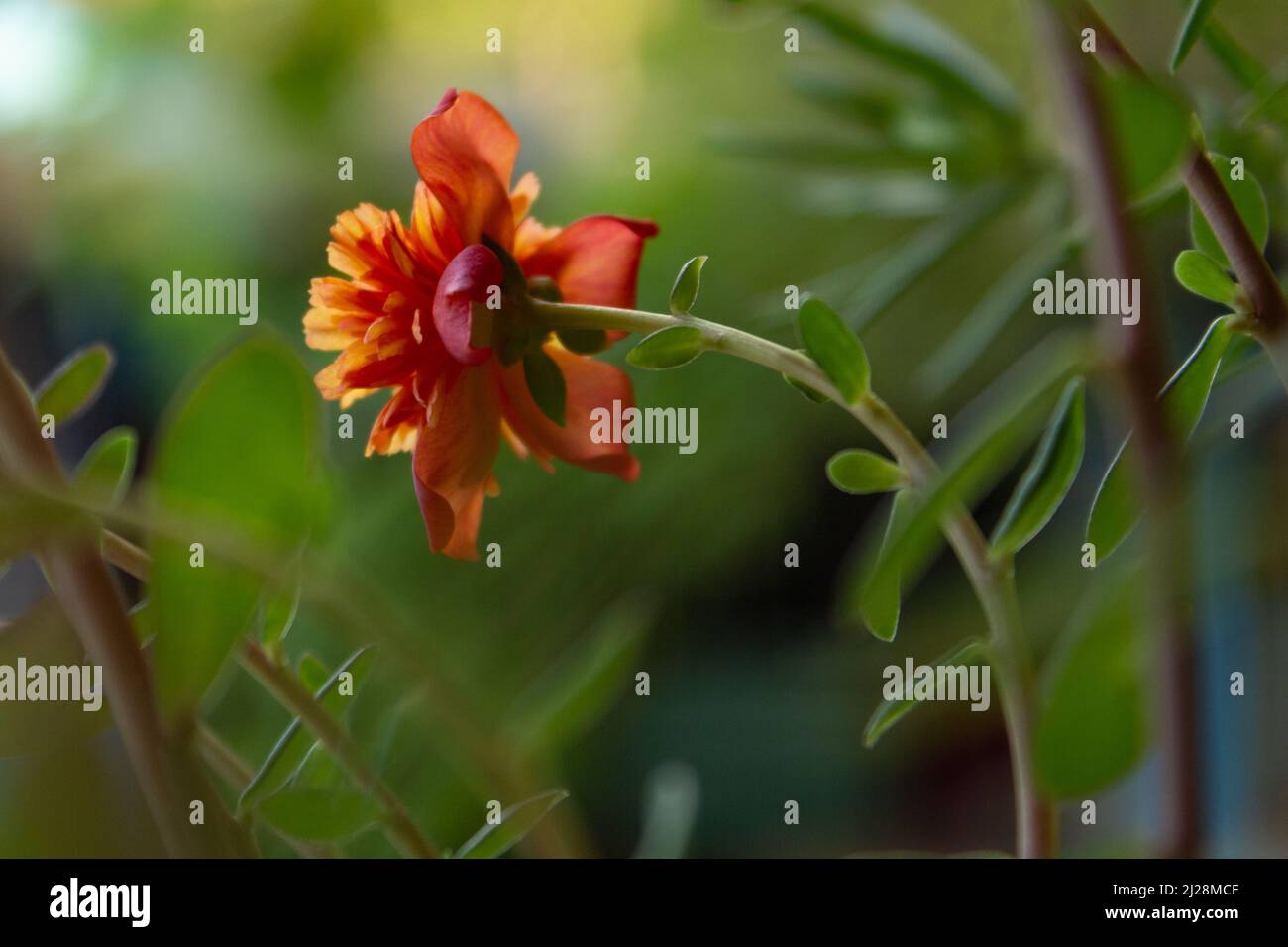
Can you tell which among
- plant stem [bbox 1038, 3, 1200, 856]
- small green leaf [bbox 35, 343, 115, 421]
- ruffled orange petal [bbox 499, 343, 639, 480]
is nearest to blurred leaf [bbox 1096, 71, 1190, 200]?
plant stem [bbox 1038, 3, 1200, 856]

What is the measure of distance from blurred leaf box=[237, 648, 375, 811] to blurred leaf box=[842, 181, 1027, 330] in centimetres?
16

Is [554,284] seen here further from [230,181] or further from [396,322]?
[230,181]

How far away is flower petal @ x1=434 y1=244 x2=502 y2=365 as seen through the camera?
0.19 m

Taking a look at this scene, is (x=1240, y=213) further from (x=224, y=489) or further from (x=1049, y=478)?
(x=224, y=489)

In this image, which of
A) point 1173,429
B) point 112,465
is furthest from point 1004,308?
point 112,465

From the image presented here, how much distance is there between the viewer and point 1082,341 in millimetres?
171

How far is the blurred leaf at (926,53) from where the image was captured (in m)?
0.29

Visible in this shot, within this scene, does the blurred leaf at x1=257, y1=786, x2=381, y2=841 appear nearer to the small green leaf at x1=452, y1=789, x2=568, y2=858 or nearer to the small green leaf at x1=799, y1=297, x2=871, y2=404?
the small green leaf at x1=452, y1=789, x2=568, y2=858

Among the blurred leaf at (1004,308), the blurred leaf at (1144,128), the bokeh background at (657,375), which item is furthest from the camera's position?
the bokeh background at (657,375)

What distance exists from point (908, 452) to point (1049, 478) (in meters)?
0.03

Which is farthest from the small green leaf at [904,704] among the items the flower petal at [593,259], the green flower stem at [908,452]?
the flower petal at [593,259]

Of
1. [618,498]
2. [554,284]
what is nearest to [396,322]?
[554,284]

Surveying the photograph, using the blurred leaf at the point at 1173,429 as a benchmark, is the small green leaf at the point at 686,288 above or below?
above

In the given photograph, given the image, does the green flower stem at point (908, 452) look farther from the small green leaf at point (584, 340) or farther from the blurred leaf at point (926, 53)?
the blurred leaf at point (926, 53)
